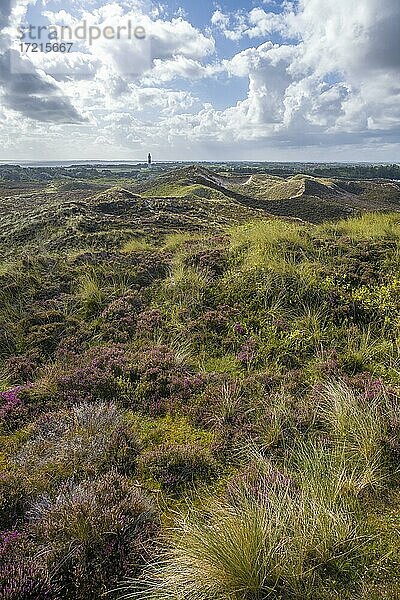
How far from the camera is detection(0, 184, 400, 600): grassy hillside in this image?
3.05 m

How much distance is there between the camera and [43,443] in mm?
4898

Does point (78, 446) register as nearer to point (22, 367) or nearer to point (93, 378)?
point (93, 378)

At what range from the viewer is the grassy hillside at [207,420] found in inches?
120

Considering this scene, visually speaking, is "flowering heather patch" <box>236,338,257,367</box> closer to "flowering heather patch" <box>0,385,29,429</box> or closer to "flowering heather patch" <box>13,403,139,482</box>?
"flowering heather patch" <box>13,403,139,482</box>

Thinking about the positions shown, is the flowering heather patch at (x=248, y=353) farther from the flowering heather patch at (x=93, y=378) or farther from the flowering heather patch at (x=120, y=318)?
the flowering heather patch at (x=120, y=318)

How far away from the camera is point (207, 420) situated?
540cm

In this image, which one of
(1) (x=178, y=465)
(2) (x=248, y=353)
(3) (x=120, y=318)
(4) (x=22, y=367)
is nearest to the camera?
(1) (x=178, y=465)

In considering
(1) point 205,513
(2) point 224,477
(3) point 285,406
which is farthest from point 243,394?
(1) point 205,513

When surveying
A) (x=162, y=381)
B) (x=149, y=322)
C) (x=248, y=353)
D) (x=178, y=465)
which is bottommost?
(x=178, y=465)

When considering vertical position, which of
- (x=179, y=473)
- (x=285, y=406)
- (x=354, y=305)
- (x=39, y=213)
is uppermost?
(x=39, y=213)

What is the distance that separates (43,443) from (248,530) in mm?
3023

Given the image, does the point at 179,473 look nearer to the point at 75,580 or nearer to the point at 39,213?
the point at 75,580

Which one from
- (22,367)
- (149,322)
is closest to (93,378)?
(22,367)

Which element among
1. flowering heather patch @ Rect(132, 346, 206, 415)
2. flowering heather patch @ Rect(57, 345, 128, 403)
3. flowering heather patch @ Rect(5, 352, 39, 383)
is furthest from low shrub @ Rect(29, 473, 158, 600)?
flowering heather patch @ Rect(5, 352, 39, 383)
